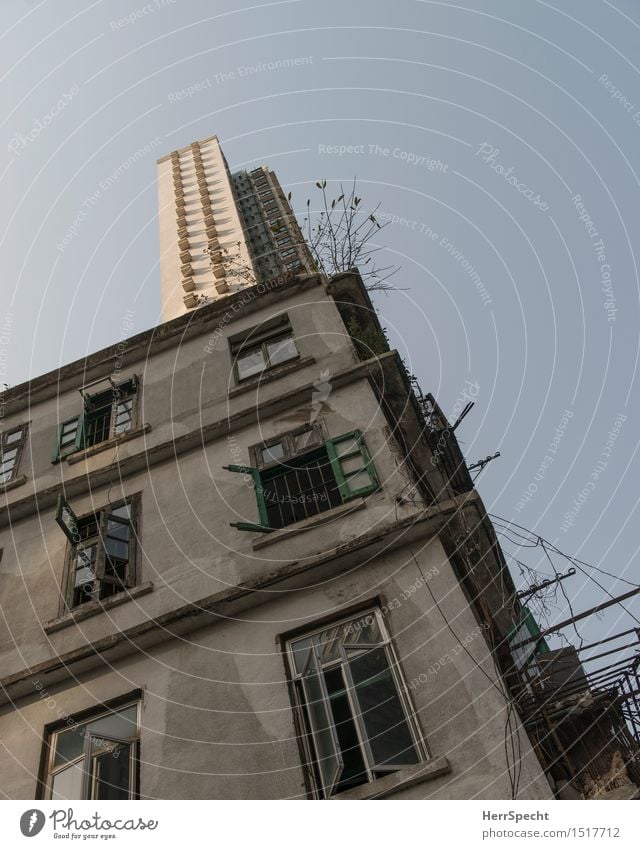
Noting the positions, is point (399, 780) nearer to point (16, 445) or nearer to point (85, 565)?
point (85, 565)

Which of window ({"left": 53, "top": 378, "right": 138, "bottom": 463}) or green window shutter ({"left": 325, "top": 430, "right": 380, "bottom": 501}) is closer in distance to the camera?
green window shutter ({"left": 325, "top": 430, "right": 380, "bottom": 501})

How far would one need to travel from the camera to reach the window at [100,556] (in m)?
11.3

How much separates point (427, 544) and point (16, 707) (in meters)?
5.72

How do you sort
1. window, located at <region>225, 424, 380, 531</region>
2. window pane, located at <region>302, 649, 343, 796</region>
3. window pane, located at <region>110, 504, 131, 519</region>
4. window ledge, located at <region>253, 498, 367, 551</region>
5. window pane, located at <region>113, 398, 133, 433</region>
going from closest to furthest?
window pane, located at <region>302, 649, 343, 796</region> → window ledge, located at <region>253, 498, 367, 551</region> → window, located at <region>225, 424, 380, 531</region> → window pane, located at <region>110, 504, 131, 519</region> → window pane, located at <region>113, 398, 133, 433</region>

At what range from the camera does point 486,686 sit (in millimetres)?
8289

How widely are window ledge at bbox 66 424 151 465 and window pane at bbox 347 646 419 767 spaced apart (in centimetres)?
645

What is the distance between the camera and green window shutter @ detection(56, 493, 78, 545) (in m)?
11.2

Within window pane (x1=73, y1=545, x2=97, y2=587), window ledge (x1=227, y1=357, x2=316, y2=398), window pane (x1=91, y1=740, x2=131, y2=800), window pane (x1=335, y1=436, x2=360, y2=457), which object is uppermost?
window ledge (x1=227, y1=357, x2=316, y2=398)

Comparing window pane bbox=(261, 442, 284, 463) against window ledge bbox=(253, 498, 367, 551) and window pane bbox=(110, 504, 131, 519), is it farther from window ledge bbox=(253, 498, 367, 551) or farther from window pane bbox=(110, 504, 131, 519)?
window pane bbox=(110, 504, 131, 519)

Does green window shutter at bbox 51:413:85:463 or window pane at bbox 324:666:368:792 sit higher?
green window shutter at bbox 51:413:85:463

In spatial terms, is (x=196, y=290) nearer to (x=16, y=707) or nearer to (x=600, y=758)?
(x=16, y=707)

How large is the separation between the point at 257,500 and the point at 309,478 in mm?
895
